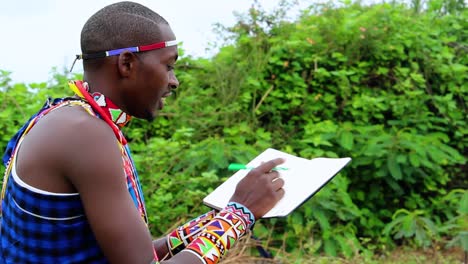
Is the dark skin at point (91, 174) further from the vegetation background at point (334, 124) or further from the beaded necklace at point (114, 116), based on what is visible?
the vegetation background at point (334, 124)

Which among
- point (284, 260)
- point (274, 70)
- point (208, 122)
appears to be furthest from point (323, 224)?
point (274, 70)

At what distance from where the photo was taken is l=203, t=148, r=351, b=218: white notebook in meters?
1.78

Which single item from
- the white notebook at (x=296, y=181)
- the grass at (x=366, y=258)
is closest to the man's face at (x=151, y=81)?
the white notebook at (x=296, y=181)

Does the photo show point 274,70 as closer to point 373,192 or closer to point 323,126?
point 323,126

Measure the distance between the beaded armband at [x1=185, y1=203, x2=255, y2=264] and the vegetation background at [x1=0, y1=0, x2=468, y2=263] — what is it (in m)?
2.52

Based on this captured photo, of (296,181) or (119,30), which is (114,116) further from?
(296,181)

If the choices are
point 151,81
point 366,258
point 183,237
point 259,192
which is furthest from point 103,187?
point 366,258

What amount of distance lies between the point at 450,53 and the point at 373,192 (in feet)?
6.02

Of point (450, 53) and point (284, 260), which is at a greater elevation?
point (450, 53)

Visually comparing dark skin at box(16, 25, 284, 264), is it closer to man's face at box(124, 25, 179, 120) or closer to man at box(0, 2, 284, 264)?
man at box(0, 2, 284, 264)

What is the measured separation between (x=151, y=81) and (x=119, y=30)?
15 cm

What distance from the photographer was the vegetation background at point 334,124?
466 centimetres

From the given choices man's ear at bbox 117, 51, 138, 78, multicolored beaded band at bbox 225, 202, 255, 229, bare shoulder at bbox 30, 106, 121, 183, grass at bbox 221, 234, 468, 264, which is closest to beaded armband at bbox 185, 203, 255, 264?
multicolored beaded band at bbox 225, 202, 255, 229

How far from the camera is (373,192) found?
218 inches
